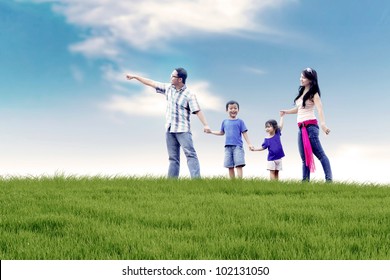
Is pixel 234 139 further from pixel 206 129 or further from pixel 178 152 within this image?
pixel 178 152

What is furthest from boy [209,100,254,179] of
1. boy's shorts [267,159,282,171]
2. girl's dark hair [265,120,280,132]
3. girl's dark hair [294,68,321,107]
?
girl's dark hair [294,68,321,107]

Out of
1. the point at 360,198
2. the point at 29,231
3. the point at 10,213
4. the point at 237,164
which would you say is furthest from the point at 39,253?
the point at 237,164

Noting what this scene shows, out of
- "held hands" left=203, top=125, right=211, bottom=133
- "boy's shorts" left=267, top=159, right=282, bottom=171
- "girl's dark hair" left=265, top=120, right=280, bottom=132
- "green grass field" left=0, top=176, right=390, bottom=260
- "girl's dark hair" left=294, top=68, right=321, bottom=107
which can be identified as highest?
"girl's dark hair" left=294, top=68, right=321, bottom=107

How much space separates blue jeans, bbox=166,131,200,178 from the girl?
1.86m

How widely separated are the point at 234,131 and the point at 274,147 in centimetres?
108

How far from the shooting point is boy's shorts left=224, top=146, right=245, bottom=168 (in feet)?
40.0

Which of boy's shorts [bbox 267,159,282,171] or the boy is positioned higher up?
the boy

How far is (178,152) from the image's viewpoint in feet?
38.3

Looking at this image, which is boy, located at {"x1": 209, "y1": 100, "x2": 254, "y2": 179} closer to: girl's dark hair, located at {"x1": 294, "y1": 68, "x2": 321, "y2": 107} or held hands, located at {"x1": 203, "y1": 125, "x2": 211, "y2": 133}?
held hands, located at {"x1": 203, "y1": 125, "x2": 211, "y2": 133}

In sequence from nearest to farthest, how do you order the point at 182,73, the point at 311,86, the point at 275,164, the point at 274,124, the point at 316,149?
the point at 316,149 → the point at 311,86 → the point at 182,73 → the point at 275,164 → the point at 274,124

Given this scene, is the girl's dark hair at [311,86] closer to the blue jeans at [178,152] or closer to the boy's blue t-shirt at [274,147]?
the boy's blue t-shirt at [274,147]

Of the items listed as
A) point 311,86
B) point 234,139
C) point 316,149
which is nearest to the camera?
point 316,149

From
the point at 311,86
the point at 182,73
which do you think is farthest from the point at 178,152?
the point at 311,86

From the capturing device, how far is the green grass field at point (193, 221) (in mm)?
5609
